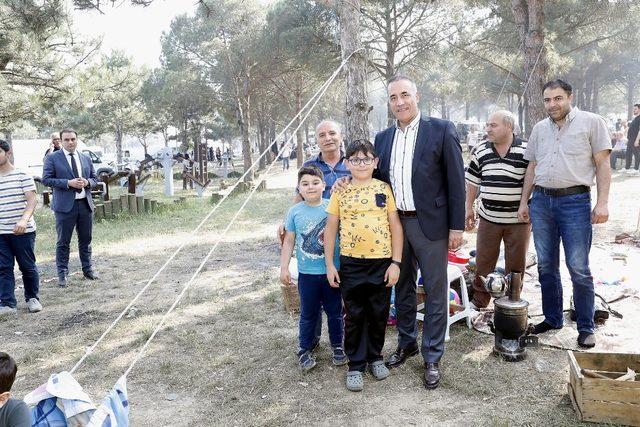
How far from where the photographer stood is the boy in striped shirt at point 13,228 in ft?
15.3

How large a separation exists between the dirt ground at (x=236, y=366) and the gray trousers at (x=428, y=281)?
272mm

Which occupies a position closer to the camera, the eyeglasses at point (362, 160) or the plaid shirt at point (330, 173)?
the eyeglasses at point (362, 160)

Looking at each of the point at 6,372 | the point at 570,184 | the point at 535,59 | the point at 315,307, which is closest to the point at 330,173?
the point at 315,307

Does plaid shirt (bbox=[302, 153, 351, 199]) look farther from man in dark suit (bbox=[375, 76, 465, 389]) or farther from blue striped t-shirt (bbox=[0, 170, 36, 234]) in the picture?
blue striped t-shirt (bbox=[0, 170, 36, 234])

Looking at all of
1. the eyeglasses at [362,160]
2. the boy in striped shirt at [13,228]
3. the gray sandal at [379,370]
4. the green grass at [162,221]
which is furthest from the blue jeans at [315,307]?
the green grass at [162,221]

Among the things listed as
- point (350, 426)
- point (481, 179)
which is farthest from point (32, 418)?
point (481, 179)

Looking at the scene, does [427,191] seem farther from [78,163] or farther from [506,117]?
[78,163]

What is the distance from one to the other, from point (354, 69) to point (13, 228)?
406 centimetres

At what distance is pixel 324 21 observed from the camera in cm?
1608

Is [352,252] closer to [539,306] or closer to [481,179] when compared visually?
[481,179]

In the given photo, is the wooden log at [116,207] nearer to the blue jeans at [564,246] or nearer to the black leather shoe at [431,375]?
the black leather shoe at [431,375]

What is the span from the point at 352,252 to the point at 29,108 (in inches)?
372

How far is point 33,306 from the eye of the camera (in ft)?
16.2

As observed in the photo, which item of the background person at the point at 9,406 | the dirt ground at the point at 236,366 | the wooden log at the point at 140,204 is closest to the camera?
the background person at the point at 9,406
